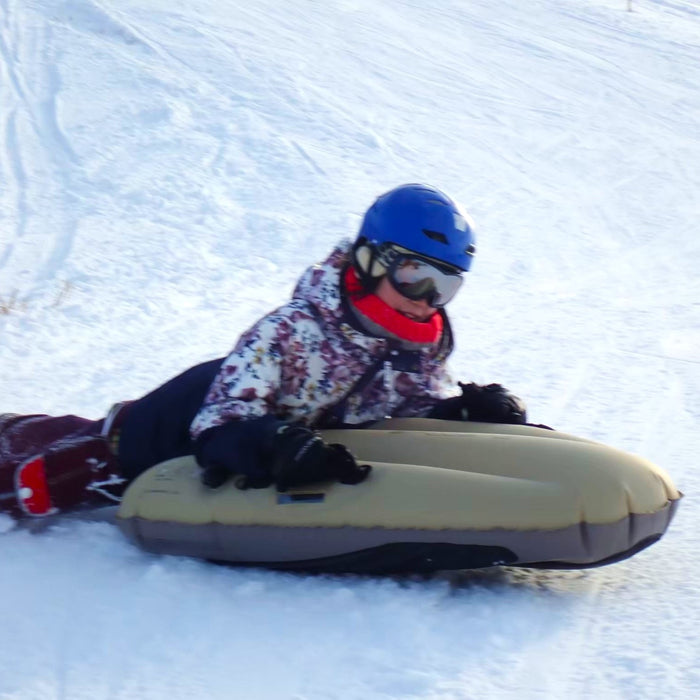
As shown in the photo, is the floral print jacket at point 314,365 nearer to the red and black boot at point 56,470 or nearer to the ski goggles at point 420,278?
the ski goggles at point 420,278

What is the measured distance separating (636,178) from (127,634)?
336 inches

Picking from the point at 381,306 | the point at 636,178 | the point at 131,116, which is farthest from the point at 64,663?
the point at 636,178

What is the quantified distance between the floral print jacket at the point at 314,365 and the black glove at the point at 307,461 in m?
0.21

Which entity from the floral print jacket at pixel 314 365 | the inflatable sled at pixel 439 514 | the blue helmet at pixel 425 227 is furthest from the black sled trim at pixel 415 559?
the blue helmet at pixel 425 227

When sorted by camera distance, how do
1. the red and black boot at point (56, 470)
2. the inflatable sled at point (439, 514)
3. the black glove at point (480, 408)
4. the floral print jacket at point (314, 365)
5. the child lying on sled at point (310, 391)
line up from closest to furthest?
the inflatable sled at point (439, 514), the child lying on sled at point (310, 391), the floral print jacket at point (314, 365), the red and black boot at point (56, 470), the black glove at point (480, 408)

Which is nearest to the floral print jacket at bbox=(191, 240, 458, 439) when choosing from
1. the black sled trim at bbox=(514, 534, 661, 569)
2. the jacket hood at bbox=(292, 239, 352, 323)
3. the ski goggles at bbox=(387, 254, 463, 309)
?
the jacket hood at bbox=(292, 239, 352, 323)

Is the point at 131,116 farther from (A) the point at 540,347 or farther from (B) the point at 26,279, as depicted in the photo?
(A) the point at 540,347

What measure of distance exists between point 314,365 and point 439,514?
619mm

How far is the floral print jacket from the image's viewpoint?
3307mm

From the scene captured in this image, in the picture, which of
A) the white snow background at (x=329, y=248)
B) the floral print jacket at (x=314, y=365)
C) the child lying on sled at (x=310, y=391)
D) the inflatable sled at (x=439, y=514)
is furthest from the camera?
the floral print jacket at (x=314, y=365)

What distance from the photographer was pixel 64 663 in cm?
266

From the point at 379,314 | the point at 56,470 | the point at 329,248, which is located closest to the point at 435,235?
the point at 379,314

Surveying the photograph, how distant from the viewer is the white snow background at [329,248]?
276 centimetres

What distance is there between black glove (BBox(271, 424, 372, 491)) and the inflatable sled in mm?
38
